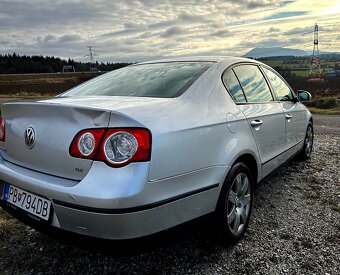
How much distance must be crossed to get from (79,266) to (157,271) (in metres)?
0.61

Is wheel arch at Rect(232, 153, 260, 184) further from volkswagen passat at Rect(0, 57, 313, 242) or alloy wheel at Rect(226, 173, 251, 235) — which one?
alloy wheel at Rect(226, 173, 251, 235)

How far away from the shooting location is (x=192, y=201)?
234cm

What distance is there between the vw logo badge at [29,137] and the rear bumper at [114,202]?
0.30 m

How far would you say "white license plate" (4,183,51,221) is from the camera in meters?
2.26

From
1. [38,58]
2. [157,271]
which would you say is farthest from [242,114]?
[38,58]

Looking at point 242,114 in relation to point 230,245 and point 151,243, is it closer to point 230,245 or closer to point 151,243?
point 230,245

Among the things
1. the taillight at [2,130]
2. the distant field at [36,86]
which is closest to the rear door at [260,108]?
the taillight at [2,130]

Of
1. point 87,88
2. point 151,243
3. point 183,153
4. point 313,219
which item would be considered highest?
point 87,88

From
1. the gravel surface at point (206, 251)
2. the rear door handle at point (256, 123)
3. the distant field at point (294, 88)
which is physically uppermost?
the rear door handle at point (256, 123)

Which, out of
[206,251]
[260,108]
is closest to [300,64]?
[260,108]

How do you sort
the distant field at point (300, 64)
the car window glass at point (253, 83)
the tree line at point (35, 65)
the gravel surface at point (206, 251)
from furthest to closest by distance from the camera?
the tree line at point (35, 65) < the distant field at point (300, 64) < the car window glass at point (253, 83) < the gravel surface at point (206, 251)

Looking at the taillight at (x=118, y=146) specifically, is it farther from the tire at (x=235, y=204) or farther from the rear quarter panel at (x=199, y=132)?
the tire at (x=235, y=204)

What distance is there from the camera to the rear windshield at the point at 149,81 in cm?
277

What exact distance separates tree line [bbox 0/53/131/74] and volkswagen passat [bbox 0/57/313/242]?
3925 inches
